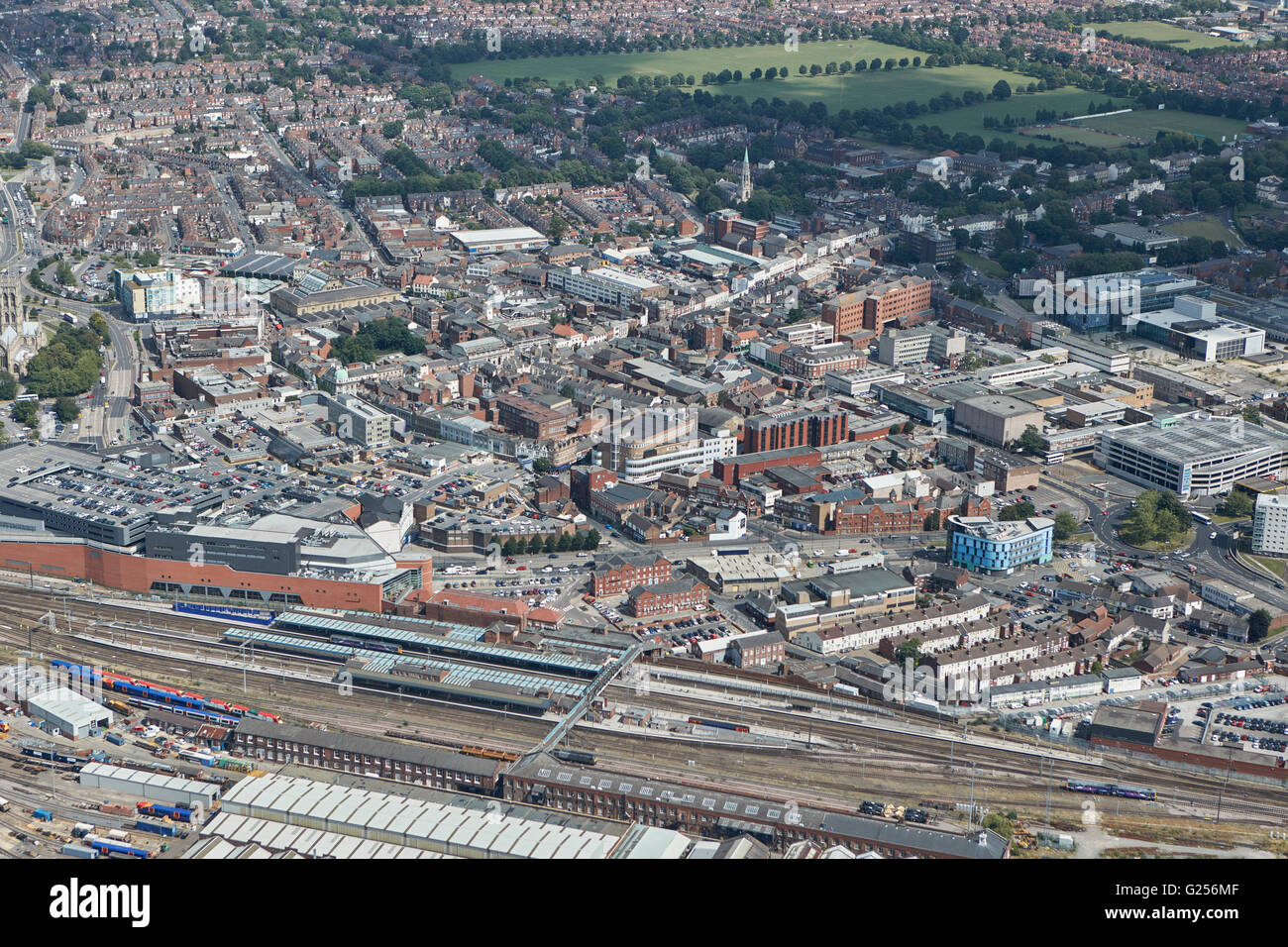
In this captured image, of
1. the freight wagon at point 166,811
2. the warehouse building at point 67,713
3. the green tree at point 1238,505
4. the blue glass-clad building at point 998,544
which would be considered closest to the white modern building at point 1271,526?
the green tree at point 1238,505

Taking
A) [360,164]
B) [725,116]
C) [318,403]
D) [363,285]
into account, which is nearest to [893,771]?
[318,403]

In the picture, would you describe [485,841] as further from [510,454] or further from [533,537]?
[510,454]

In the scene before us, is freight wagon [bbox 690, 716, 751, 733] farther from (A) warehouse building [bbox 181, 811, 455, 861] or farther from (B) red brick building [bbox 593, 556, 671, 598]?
(A) warehouse building [bbox 181, 811, 455, 861]

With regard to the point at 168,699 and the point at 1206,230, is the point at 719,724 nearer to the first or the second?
the point at 168,699

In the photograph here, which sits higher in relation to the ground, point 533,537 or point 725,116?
point 725,116

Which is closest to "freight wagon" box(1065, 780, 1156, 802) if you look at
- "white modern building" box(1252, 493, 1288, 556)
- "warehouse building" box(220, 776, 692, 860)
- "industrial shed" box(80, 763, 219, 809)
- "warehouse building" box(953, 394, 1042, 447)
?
"warehouse building" box(220, 776, 692, 860)

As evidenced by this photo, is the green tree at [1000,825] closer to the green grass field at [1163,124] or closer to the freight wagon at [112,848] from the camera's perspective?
the freight wagon at [112,848]
